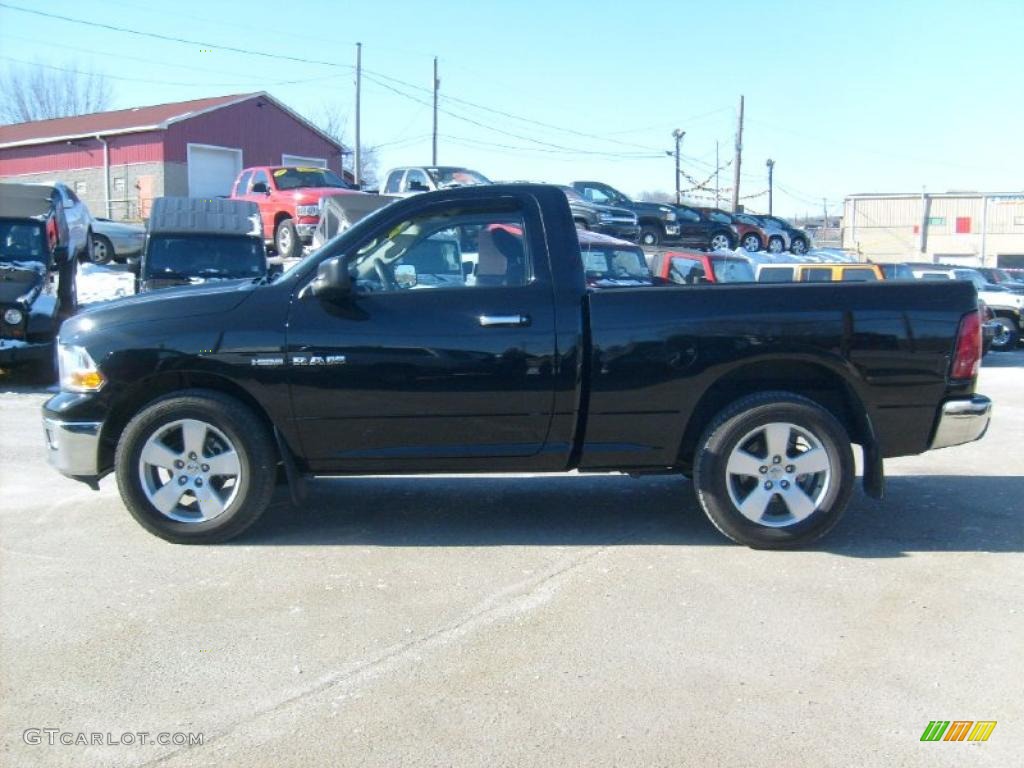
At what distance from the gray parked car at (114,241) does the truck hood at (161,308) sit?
18.9 m

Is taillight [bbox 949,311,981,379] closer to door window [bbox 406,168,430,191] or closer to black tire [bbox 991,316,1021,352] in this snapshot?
black tire [bbox 991,316,1021,352]

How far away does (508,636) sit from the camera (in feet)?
14.2

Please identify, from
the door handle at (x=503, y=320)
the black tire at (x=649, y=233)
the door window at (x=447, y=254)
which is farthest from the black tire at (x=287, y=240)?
the door handle at (x=503, y=320)

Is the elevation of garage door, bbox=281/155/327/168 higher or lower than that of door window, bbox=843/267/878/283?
higher

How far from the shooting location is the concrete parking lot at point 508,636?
136 inches

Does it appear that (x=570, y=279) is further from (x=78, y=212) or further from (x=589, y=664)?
(x=78, y=212)

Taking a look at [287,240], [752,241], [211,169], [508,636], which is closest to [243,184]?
[287,240]

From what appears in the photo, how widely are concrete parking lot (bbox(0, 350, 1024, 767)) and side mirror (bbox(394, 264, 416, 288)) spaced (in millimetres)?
1443

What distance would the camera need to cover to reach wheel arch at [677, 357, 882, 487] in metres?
5.51

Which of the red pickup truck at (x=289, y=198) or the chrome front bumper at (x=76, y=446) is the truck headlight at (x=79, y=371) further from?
the red pickup truck at (x=289, y=198)

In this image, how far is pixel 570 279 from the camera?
5.39 meters

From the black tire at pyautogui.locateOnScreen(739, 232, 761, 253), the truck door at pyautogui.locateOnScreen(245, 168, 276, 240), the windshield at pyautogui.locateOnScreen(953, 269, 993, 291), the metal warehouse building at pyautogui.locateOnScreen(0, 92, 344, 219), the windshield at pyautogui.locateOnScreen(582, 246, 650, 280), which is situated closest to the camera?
the windshield at pyautogui.locateOnScreen(582, 246, 650, 280)

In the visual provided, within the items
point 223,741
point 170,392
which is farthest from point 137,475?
point 223,741

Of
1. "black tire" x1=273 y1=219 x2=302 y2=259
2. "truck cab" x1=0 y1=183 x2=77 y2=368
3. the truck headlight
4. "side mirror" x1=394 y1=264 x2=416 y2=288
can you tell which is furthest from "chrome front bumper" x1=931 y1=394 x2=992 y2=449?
"black tire" x1=273 y1=219 x2=302 y2=259
